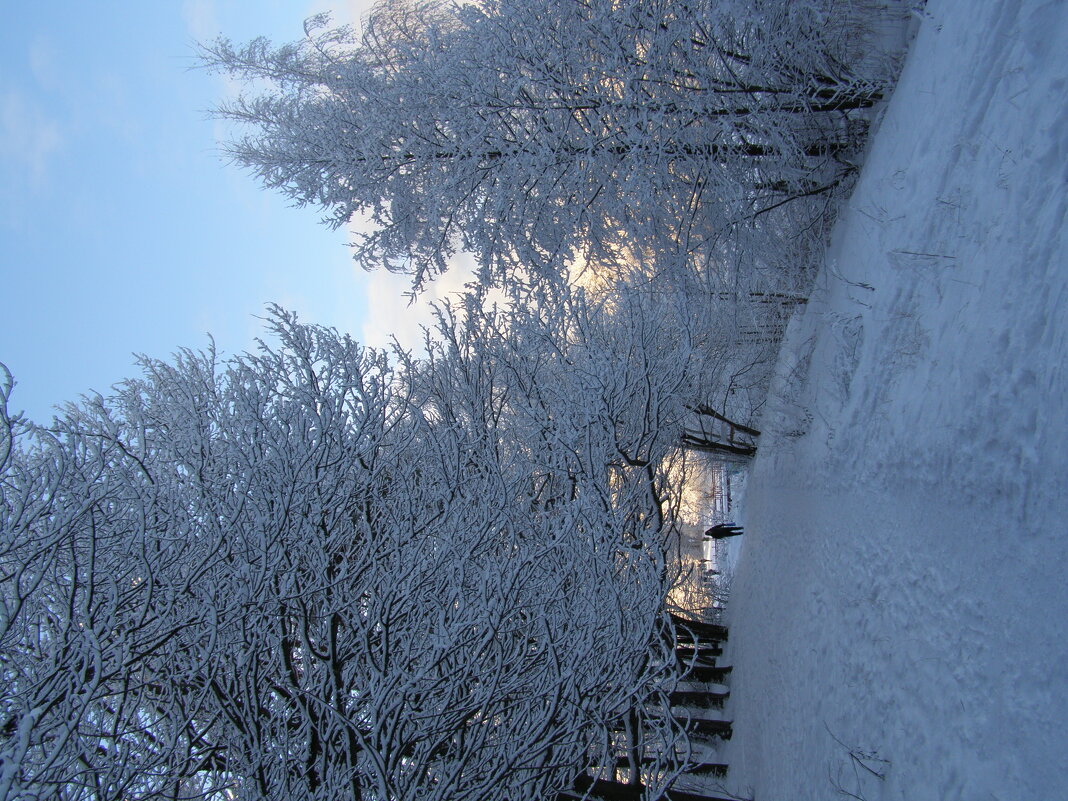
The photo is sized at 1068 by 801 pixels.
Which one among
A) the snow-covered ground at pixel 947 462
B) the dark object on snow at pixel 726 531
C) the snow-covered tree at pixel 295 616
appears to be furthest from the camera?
the dark object on snow at pixel 726 531

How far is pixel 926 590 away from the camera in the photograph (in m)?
3.53

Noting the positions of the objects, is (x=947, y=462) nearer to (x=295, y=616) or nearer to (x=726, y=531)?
(x=295, y=616)

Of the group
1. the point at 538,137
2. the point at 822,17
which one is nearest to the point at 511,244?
the point at 538,137

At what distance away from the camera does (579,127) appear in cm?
631

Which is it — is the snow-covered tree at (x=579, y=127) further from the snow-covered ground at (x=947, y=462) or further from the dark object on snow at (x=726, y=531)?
the dark object on snow at (x=726, y=531)

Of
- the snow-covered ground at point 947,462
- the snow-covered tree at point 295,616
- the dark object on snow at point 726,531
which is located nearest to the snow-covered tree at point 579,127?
the snow-covered ground at point 947,462

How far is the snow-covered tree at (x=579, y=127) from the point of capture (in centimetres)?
590

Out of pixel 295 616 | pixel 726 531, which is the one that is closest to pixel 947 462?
pixel 295 616

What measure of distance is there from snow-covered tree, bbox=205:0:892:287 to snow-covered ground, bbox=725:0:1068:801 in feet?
3.10

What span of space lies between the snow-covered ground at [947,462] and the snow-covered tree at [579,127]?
3.10ft

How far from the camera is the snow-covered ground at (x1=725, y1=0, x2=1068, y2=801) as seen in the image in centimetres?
268

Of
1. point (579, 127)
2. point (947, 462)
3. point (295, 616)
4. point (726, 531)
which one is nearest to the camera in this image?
point (947, 462)

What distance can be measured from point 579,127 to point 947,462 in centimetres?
441

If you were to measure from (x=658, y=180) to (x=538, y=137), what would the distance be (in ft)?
4.00
